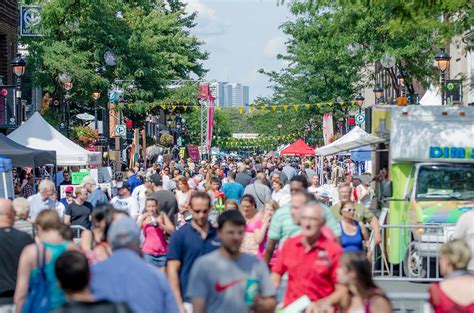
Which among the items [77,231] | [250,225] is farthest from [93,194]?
[250,225]

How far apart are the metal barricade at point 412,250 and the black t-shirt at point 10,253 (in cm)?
818

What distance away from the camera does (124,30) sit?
153 ft

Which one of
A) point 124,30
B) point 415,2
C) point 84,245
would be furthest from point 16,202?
point 124,30

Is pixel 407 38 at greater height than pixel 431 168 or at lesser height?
greater

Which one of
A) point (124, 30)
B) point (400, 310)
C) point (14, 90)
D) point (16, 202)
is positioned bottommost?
point (400, 310)

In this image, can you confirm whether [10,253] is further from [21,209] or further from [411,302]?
[411,302]

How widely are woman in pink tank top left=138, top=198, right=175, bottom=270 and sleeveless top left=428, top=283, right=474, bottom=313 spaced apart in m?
6.48

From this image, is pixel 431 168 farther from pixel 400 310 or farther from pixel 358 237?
pixel 400 310

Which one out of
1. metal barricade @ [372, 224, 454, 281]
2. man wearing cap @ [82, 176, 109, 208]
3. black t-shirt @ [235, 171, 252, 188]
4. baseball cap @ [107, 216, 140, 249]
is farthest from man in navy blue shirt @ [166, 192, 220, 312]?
black t-shirt @ [235, 171, 252, 188]

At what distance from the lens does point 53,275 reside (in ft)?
28.0

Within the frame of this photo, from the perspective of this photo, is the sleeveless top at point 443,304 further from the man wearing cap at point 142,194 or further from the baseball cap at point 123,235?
the man wearing cap at point 142,194

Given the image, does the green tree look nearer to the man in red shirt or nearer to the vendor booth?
the vendor booth

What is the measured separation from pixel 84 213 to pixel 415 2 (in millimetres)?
6189

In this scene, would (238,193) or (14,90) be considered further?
(14,90)
